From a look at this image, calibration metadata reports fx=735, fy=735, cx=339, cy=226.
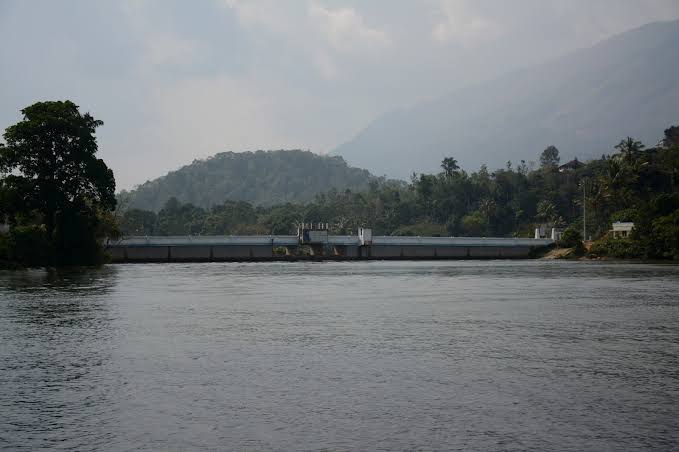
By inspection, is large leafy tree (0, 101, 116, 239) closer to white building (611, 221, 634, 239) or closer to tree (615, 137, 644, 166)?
white building (611, 221, 634, 239)

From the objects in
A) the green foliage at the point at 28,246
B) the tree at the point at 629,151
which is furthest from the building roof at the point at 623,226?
the green foliage at the point at 28,246

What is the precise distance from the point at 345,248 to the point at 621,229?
55259 millimetres

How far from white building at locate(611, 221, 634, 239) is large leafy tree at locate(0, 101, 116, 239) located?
9009 centimetres

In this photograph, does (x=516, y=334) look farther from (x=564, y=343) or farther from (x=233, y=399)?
(x=233, y=399)

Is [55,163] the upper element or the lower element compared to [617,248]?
upper

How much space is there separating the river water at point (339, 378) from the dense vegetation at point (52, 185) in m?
47.3

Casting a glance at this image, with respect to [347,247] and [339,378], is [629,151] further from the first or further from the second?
[339,378]

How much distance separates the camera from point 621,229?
13312cm

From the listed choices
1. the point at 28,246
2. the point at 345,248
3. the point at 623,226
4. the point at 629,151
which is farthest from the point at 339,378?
the point at 629,151

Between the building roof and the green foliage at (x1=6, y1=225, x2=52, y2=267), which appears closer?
the green foliage at (x1=6, y1=225, x2=52, y2=267)

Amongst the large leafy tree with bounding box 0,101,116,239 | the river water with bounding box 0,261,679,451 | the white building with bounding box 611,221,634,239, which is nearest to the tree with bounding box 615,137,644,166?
the white building with bounding box 611,221,634,239

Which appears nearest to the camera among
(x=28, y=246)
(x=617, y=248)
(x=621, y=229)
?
(x=28, y=246)

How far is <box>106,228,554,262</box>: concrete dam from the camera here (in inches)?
5566

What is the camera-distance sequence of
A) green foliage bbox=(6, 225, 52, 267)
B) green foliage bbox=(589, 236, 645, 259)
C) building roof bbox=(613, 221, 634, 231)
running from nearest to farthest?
green foliage bbox=(6, 225, 52, 267)
green foliage bbox=(589, 236, 645, 259)
building roof bbox=(613, 221, 634, 231)
